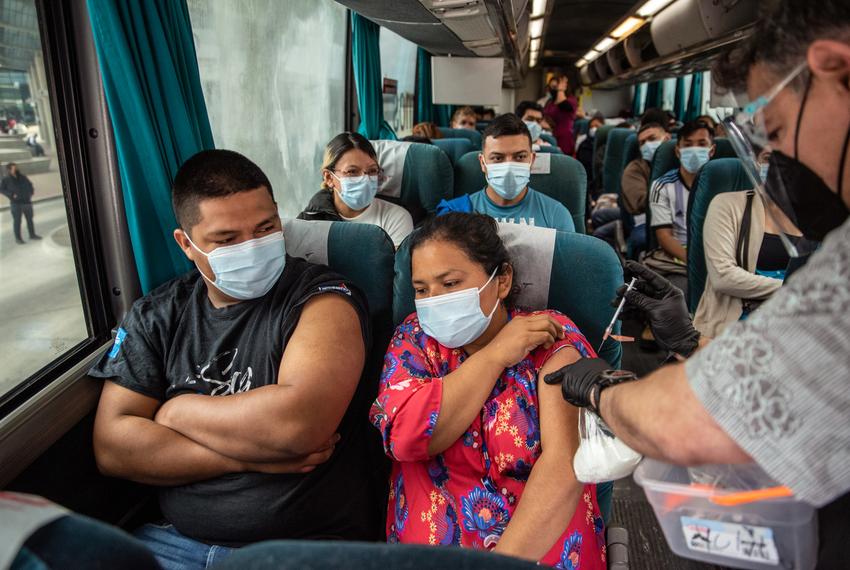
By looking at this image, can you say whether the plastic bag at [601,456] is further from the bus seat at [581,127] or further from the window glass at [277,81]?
the bus seat at [581,127]

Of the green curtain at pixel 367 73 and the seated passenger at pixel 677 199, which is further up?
the green curtain at pixel 367 73

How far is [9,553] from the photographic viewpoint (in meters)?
0.56

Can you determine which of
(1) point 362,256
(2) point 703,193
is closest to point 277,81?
(1) point 362,256

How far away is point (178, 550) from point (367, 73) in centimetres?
446

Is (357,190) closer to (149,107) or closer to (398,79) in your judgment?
(149,107)

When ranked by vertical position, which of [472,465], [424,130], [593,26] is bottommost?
[472,465]

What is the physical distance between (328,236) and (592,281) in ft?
3.16

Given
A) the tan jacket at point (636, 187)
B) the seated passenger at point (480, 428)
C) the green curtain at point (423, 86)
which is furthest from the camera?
the green curtain at point (423, 86)

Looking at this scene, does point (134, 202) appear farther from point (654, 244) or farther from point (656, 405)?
point (654, 244)

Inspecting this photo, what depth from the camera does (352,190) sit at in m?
3.32

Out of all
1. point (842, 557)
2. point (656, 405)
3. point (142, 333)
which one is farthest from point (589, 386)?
point (142, 333)

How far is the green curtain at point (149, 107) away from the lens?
181 cm

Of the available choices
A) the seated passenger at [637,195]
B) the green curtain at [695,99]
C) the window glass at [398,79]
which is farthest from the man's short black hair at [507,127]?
the green curtain at [695,99]

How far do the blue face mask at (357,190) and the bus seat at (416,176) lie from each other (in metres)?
0.53
